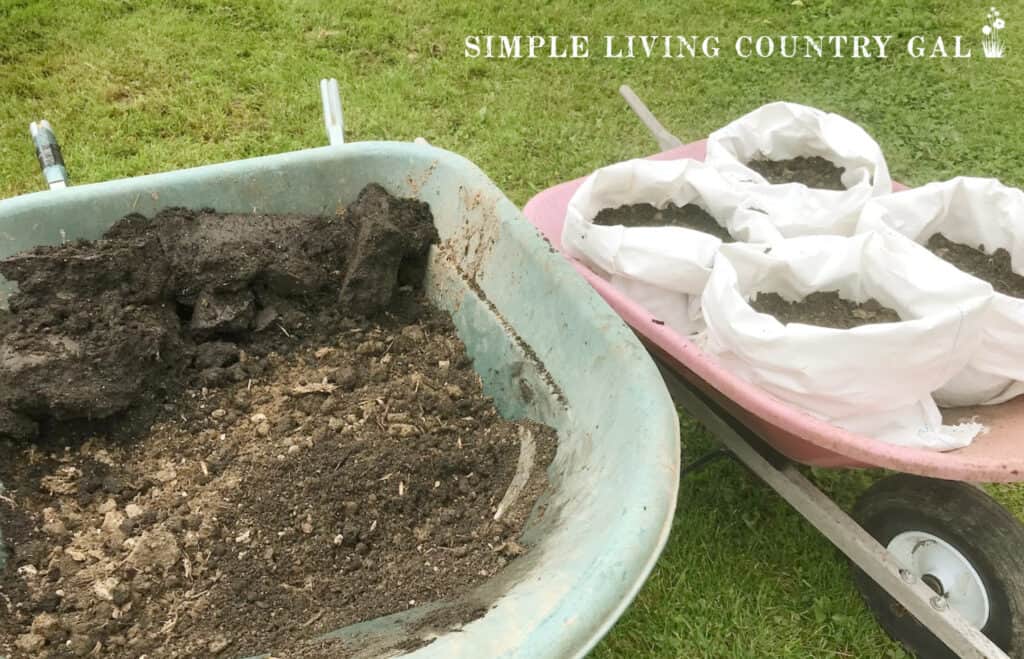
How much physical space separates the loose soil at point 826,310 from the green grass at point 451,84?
1546mm

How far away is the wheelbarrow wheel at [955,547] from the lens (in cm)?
150

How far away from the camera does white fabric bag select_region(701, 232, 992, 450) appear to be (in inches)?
49.8

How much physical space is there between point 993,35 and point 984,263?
2825 millimetres

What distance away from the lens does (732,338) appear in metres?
1.36

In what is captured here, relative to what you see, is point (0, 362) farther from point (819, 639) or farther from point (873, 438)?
point (819, 639)

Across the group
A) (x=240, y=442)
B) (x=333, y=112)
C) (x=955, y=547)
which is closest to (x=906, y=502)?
(x=955, y=547)

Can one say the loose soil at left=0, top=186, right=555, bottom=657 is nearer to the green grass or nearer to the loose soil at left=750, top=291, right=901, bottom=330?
the loose soil at left=750, top=291, right=901, bottom=330

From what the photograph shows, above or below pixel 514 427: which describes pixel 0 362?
above

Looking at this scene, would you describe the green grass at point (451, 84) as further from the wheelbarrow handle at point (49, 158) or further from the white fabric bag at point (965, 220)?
the white fabric bag at point (965, 220)

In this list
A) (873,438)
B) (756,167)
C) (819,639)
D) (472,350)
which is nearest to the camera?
(873,438)

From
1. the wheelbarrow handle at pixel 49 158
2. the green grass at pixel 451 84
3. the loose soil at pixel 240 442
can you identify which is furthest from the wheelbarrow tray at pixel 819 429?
the green grass at pixel 451 84

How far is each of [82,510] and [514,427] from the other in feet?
2.50

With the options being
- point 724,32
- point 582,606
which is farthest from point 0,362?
point 724,32

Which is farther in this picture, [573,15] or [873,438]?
[573,15]
